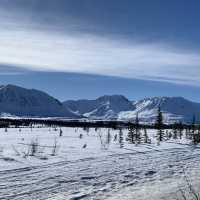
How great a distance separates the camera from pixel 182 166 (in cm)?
2252

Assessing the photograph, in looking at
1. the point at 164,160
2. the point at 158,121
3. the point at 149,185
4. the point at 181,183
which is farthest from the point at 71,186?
the point at 158,121

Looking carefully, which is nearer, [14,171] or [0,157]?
[14,171]

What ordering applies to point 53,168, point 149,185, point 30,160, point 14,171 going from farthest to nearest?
point 30,160 → point 53,168 → point 14,171 → point 149,185

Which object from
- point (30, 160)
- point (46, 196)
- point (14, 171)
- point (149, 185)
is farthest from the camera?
point (30, 160)

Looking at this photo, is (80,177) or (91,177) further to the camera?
(91,177)

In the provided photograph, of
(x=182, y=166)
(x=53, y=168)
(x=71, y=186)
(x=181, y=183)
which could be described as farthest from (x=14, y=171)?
(x=182, y=166)

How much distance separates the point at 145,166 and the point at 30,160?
5.45 m

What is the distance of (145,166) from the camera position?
2164 centimetres

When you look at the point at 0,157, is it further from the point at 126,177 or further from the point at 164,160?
the point at 164,160

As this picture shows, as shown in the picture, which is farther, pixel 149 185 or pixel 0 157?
pixel 0 157

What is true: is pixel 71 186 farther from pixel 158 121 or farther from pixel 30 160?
pixel 158 121

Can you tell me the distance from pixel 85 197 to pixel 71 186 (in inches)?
73.4

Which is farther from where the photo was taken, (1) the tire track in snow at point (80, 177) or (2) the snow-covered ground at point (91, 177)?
(2) the snow-covered ground at point (91, 177)

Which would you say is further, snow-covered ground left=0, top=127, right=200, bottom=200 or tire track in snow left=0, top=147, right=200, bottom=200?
snow-covered ground left=0, top=127, right=200, bottom=200
